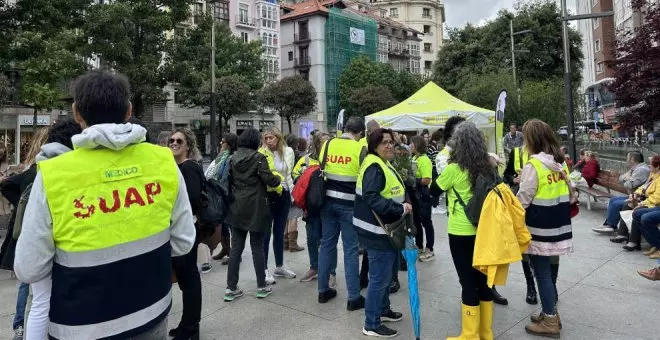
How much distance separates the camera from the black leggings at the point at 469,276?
361cm

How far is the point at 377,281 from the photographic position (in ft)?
12.7

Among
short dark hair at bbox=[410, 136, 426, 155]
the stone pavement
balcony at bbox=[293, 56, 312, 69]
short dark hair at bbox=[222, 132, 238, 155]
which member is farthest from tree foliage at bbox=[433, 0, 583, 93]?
short dark hair at bbox=[222, 132, 238, 155]

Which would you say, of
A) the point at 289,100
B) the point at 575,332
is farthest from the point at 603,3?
the point at 575,332

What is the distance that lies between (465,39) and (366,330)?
119 feet

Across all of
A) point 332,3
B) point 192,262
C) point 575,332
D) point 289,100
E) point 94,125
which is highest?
point 332,3

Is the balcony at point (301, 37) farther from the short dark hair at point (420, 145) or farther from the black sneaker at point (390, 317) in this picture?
the black sneaker at point (390, 317)

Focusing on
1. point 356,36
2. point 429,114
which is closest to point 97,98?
point 429,114

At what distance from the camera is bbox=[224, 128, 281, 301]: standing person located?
483 cm

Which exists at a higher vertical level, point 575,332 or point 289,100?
point 289,100

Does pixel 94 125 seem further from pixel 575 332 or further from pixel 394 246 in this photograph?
pixel 575 332

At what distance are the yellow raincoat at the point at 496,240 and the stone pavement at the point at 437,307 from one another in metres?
0.87

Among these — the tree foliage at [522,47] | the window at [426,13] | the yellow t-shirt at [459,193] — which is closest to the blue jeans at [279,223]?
the yellow t-shirt at [459,193]

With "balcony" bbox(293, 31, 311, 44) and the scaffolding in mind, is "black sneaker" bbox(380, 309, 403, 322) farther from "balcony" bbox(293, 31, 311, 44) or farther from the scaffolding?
"balcony" bbox(293, 31, 311, 44)

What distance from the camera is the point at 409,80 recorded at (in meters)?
53.1
